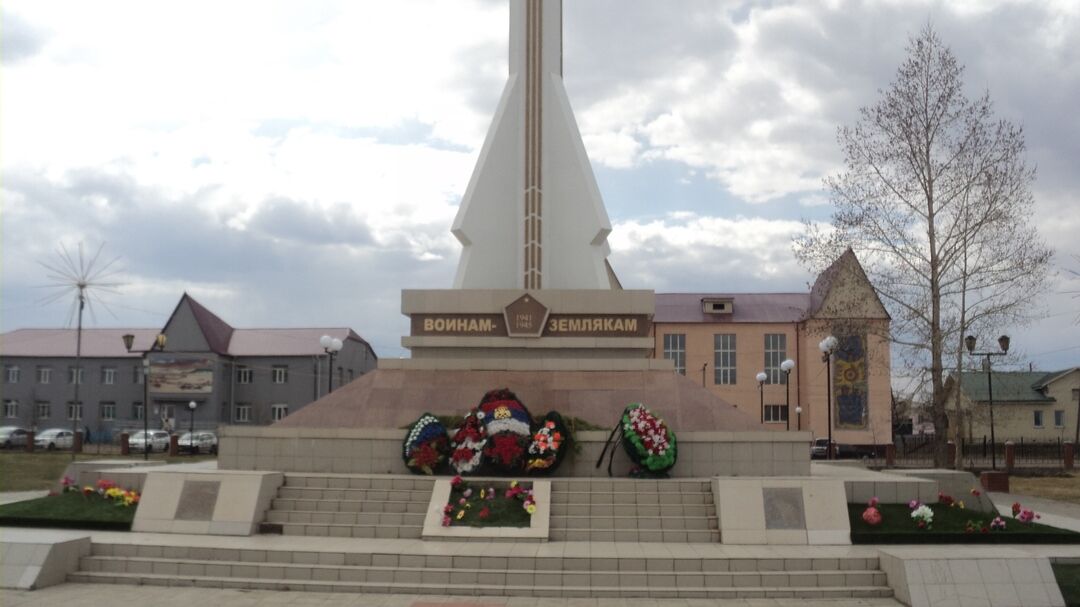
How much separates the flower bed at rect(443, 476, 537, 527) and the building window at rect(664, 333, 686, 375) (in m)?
29.2

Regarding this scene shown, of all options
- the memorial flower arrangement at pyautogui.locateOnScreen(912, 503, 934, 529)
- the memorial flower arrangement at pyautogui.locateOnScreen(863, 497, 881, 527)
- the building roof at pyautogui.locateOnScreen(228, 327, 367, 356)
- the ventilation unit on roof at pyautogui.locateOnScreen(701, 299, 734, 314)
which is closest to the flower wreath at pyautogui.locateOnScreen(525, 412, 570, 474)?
the memorial flower arrangement at pyautogui.locateOnScreen(863, 497, 881, 527)

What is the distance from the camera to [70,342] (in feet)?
147

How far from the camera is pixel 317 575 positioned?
10438 mm

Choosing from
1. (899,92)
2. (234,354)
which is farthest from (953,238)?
(234,354)

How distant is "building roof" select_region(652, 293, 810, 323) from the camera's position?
41.7 meters

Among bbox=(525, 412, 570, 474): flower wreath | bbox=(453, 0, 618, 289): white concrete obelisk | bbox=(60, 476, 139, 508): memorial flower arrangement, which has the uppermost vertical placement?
bbox=(453, 0, 618, 289): white concrete obelisk

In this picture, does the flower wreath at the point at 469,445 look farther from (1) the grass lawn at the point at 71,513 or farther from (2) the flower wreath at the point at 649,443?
(1) the grass lawn at the point at 71,513

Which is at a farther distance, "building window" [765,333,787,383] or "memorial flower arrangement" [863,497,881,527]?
"building window" [765,333,787,383]

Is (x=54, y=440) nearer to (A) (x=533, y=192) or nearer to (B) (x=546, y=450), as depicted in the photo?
(A) (x=533, y=192)

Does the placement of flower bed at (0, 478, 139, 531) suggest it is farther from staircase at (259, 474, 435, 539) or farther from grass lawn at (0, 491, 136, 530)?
staircase at (259, 474, 435, 539)

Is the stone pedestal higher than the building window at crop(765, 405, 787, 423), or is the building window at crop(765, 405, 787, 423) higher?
the building window at crop(765, 405, 787, 423)

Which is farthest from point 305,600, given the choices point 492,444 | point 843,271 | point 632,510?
point 843,271

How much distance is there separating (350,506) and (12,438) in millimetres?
27798

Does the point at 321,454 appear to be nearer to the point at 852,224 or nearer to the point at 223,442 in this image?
the point at 223,442
